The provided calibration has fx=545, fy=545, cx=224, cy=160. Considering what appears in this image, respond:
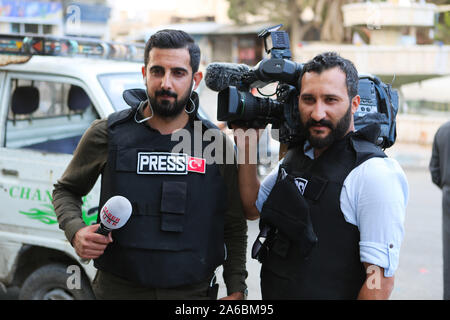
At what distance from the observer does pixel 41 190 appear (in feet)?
11.9

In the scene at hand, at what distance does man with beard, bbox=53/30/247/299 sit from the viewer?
225cm

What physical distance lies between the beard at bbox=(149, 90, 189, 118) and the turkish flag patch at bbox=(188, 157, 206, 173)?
0.68 feet

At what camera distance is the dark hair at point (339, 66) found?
2.02 m

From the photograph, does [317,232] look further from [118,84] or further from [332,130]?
[118,84]

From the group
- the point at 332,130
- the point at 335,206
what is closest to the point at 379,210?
the point at 335,206

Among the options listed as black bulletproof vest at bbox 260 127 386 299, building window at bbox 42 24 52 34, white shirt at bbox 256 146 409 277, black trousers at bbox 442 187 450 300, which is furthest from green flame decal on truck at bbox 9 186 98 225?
building window at bbox 42 24 52 34

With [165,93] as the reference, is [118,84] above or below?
above

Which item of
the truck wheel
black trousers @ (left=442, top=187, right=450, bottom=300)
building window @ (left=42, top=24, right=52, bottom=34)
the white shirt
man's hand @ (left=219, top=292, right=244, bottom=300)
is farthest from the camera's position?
building window @ (left=42, top=24, right=52, bottom=34)

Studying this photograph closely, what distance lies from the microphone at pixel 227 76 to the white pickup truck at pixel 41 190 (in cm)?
142

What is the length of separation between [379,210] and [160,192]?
904 millimetres

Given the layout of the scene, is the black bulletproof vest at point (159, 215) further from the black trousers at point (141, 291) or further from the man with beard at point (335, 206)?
the man with beard at point (335, 206)

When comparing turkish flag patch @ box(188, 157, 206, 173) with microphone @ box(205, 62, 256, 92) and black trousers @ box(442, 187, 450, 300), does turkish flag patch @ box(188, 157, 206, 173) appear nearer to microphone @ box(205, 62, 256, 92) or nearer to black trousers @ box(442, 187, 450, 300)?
microphone @ box(205, 62, 256, 92)

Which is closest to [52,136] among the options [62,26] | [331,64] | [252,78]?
[252,78]

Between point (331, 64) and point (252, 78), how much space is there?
0.34m
